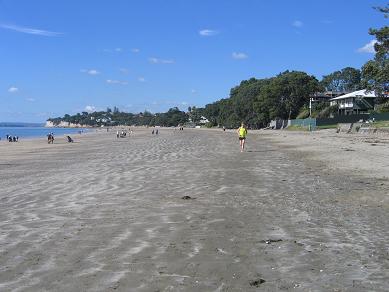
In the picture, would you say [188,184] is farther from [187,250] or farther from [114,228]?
[187,250]

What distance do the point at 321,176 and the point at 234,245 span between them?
31.9 ft

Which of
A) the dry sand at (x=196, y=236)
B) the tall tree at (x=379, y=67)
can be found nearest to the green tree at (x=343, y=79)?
the tall tree at (x=379, y=67)

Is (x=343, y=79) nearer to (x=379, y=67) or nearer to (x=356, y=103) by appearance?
(x=356, y=103)

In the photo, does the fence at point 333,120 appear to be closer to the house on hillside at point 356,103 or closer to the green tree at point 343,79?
the house on hillside at point 356,103

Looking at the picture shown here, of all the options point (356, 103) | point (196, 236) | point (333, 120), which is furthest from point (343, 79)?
point (196, 236)

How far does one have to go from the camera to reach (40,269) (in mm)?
5656

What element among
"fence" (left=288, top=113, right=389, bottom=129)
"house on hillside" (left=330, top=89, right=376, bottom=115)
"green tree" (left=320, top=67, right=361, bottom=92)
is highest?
"green tree" (left=320, top=67, right=361, bottom=92)

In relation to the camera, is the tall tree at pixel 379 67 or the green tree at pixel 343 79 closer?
the tall tree at pixel 379 67

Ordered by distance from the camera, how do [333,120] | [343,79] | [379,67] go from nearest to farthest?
[379,67] → [333,120] → [343,79]

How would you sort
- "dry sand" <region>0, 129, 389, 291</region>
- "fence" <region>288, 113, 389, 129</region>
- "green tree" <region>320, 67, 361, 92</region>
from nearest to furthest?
"dry sand" <region>0, 129, 389, 291</region> → "fence" <region>288, 113, 389, 129</region> → "green tree" <region>320, 67, 361, 92</region>

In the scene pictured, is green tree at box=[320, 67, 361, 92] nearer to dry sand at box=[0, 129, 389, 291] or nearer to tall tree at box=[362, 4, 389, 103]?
tall tree at box=[362, 4, 389, 103]

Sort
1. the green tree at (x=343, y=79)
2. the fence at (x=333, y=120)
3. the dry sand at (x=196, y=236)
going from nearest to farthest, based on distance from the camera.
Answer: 1. the dry sand at (x=196, y=236)
2. the fence at (x=333, y=120)
3. the green tree at (x=343, y=79)

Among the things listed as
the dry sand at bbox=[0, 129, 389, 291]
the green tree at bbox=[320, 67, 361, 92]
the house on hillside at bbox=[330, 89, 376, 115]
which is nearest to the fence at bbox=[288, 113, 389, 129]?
the house on hillside at bbox=[330, 89, 376, 115]

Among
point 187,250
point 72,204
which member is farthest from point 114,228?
point 72,204
